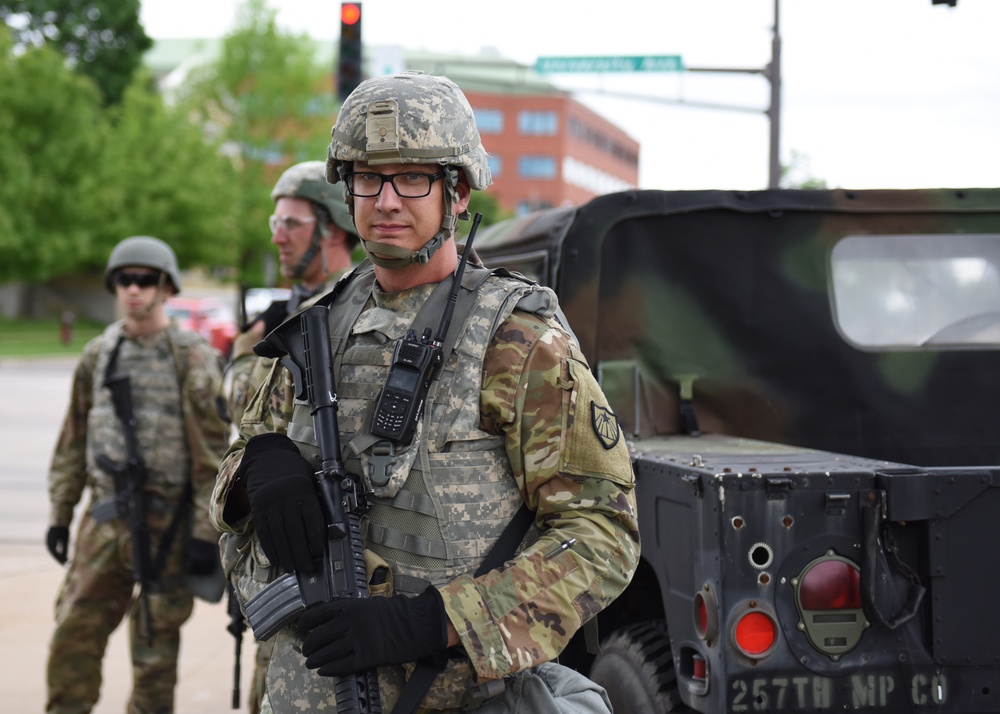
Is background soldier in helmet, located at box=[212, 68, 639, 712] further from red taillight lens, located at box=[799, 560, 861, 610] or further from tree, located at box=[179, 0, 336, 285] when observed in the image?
tree, located at box=[179, 0, 336, 285]

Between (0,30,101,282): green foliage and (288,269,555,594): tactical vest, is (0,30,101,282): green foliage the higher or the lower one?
the higher one

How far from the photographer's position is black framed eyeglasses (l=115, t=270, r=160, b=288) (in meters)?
5.12

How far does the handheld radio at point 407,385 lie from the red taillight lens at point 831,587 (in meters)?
1.21

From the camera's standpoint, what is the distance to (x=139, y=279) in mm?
5129

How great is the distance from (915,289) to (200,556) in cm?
283

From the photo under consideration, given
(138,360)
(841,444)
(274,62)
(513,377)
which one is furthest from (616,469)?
(274,62)

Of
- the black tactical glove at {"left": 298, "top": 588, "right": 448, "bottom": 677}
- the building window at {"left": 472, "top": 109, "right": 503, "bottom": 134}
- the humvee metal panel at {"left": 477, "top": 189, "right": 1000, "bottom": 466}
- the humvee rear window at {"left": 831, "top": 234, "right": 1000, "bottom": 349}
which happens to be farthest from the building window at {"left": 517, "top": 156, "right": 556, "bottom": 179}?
the black tactical glove at {"left": 298, "top": 588, "right": 448, "bottom": 677}

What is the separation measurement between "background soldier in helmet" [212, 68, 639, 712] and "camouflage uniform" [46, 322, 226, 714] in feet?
8.79

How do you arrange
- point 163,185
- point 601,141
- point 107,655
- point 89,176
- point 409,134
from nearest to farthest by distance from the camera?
1. point 409,134
2. point 107,655
3. point 89,176
4. point 163,185
5. point 601,141

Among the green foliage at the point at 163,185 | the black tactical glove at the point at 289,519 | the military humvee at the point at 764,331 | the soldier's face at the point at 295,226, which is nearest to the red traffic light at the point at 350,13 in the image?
the military humvee at the point at 764,331

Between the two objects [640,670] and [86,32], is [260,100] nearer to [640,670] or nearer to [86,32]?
[86,32]

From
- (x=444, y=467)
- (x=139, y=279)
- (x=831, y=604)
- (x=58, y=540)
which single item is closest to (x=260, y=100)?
(x=139, y=279)

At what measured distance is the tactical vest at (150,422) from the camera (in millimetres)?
5012

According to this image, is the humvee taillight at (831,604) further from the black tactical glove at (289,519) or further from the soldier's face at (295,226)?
the soldier's face at (295,226)
